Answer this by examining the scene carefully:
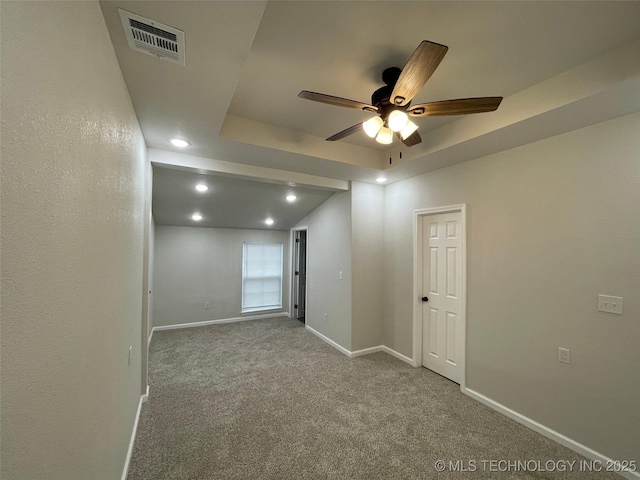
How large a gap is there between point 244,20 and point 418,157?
2.19 metres

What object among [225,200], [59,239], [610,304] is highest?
[225,200]

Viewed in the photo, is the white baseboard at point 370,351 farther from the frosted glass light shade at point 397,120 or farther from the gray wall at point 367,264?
the frosted glass light shade at point 397,120

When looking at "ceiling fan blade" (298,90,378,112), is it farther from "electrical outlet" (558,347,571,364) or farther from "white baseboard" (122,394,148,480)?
"white baseboard" (122,394,148,480)

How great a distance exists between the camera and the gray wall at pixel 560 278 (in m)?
1.85

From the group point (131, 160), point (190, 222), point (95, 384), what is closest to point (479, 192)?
point (131, 160)

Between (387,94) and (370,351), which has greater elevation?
(387,94)

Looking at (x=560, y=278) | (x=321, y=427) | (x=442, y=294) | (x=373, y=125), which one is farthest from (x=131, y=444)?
(x=560, y=278)

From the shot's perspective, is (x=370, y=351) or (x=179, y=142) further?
(x=370, y=351)

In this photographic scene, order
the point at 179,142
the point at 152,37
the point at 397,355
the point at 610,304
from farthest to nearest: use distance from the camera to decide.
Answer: the point at 397,355, the point at 179,142, the point at 610,304, the point at 152,37

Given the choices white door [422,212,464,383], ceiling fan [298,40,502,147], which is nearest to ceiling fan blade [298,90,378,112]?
ceiling fan [298,40,502,147]

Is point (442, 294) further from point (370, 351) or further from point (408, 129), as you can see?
point (408, 129)

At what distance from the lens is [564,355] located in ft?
6.94

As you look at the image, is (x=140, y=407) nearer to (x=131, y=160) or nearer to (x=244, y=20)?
(x=131, y=160)

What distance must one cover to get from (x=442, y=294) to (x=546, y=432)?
1427 millimetres
